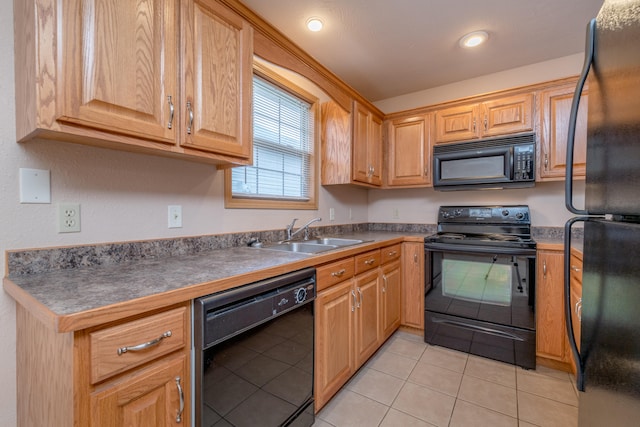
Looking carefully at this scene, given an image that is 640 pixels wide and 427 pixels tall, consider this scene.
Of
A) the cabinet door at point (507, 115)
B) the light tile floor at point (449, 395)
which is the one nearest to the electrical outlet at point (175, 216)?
the light tile floor at point (449, 395)

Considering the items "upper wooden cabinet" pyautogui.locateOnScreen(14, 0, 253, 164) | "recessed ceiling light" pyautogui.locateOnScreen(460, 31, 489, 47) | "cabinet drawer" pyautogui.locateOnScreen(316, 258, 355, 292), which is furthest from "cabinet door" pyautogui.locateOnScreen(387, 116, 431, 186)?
"upper wooden cabinet" pyautogui.locateOnScreen(14, 0, 253, 164)

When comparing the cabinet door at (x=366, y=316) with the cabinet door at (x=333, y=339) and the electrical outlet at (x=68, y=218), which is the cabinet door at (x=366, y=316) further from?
the electrical outlet at (x=68, y=218)

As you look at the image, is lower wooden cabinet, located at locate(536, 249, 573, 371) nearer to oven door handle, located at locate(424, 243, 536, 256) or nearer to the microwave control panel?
oven door handle, located at locate(424, 243, 536, 256)

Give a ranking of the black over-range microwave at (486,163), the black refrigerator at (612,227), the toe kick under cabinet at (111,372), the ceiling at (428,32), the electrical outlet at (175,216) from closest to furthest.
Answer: the black refrigerator at (612,227) < the toe kick under cabinet at (111,372) < the electrical outlet at (175,216) < the ceiling at (428,32) < the black over-range microwave at (486,163)

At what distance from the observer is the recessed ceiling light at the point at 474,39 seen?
209 centimetres

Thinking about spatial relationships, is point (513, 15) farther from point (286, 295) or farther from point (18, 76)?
point (18, 76)

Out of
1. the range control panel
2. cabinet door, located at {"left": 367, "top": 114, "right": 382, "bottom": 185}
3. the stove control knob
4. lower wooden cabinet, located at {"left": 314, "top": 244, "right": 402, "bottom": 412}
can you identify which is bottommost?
lower wooden cabinet, located at {"left": 314, "top": 244, "right": 402, "bottom": 412}

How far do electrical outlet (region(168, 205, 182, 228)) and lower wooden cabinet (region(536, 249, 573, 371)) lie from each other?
246cm

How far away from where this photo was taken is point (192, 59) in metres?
1.19

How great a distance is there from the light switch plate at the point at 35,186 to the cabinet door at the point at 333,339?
1.24m

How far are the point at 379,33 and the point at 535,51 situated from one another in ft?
4.56

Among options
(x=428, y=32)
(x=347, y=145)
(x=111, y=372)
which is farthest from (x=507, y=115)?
(x=111, y=372)

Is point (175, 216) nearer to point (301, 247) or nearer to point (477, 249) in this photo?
point (301, 247)

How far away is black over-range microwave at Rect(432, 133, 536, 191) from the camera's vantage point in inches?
90.5
